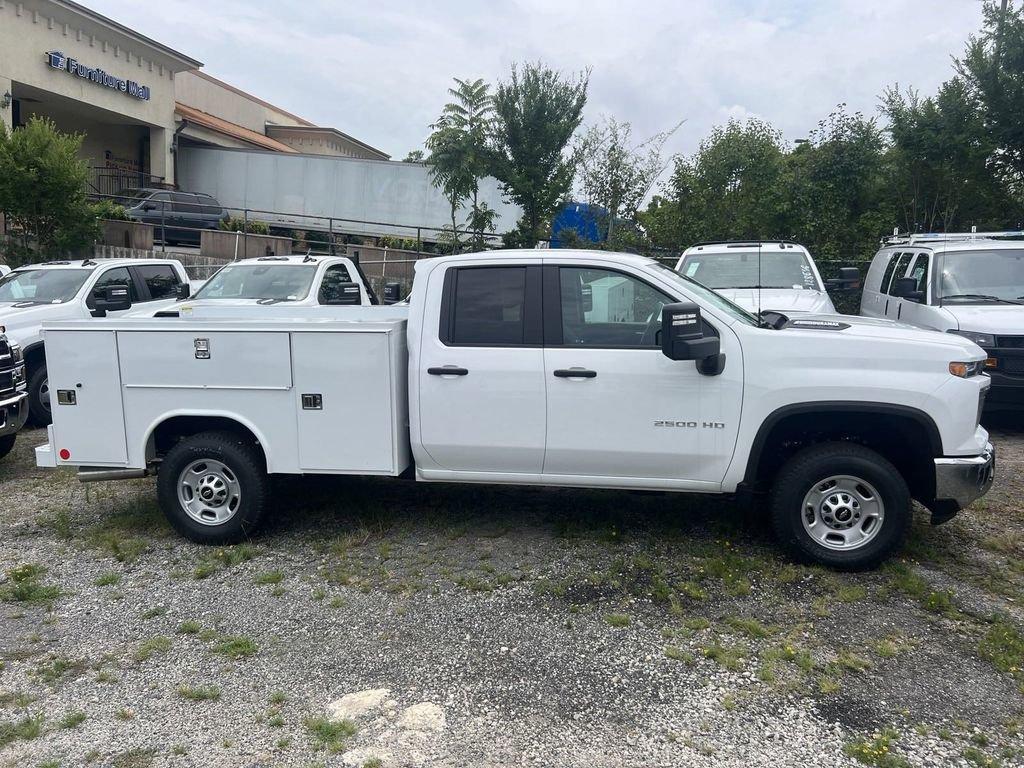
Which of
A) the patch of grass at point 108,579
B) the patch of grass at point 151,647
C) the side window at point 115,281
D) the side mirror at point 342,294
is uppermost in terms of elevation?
the side window at point 115,281

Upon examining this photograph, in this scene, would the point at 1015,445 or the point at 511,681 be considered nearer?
the point at 511,681

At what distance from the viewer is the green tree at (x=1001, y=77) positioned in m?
15.0

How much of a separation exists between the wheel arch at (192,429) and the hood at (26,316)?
432 cm

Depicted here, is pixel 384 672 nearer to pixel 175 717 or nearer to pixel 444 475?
pixel 175 717

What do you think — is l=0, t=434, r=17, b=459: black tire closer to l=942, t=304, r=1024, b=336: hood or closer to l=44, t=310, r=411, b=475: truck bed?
l=44, t=310, r=411, b=475: truck bed

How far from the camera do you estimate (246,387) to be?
18.0 ft

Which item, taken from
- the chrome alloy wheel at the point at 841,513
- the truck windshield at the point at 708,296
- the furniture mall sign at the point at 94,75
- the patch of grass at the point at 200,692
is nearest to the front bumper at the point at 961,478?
the chrome alloy wheel at the point at 841,513

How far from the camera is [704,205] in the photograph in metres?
16.9

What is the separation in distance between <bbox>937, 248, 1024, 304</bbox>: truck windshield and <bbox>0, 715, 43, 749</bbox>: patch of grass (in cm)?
920

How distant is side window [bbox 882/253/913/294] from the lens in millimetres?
10422

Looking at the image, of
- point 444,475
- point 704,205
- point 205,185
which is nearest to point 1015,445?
point 444,475

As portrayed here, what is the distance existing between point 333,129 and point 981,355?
4213 centimetres

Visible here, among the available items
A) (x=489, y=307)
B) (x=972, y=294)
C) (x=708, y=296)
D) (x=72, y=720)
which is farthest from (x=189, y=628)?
(x=972, y=294)

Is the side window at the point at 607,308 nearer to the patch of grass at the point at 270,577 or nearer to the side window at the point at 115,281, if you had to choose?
the patch of grass at the point at 270,577
